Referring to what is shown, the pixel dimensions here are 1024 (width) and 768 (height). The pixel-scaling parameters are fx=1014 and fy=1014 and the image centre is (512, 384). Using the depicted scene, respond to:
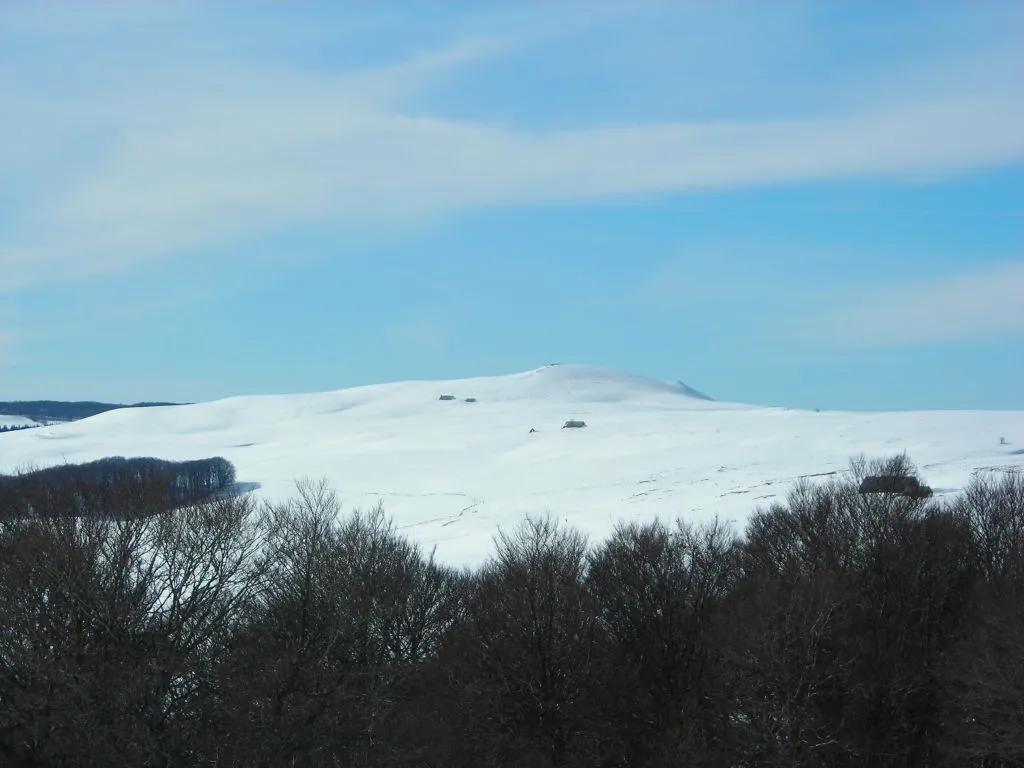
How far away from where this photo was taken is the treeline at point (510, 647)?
2456 centimetres

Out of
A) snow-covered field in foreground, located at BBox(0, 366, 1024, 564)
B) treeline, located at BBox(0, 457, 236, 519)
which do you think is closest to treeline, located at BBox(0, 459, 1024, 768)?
treeline, located at BBox(0, 457, 236, 519)

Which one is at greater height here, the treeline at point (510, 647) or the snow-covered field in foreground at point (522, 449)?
the snow-covered field in foreground at point (522, 449)

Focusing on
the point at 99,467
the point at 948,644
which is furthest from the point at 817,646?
the point at 99,467

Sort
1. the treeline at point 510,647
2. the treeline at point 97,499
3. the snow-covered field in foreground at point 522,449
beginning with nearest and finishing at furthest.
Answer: the treeline at point 510,647 < the treeline at point 97,499 < the snow-covered field in foreground at point 522,449

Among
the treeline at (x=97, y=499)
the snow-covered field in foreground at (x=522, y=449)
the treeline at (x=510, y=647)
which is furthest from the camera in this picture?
the snow-covered field in foreground at (x=522, y=449)

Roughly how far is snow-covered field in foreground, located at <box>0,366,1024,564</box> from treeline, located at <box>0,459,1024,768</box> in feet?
57.9

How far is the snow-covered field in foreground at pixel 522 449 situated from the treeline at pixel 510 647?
57.9ft

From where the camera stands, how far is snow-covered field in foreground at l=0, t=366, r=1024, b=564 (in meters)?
68.9

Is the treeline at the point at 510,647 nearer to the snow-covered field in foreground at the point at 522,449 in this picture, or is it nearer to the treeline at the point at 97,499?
the treeline at the point at 97,499

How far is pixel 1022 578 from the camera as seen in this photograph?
33.8 m

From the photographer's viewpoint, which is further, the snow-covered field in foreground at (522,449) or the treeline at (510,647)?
the snow-covered field in foreground at (522,449)

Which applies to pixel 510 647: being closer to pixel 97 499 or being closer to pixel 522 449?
pixel 97 499

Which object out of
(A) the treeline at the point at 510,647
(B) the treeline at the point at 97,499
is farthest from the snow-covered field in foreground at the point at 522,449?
(B) the treeline at the point at 97,499

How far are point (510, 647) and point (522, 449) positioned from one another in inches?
3281
